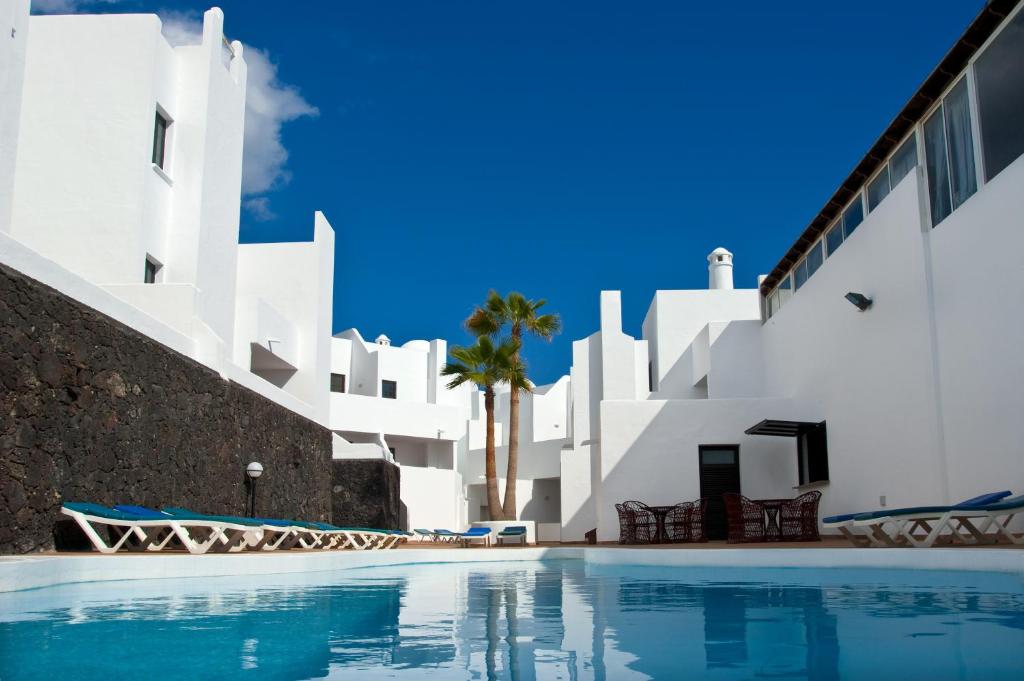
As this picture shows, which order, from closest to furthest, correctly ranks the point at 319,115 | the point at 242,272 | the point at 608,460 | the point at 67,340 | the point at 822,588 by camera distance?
the point at 822,588, the point at 67,340, the point at 608,460, the point at 242,272, the point at 319,115

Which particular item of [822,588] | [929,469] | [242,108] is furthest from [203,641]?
[242,108]

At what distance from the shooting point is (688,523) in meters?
16.5

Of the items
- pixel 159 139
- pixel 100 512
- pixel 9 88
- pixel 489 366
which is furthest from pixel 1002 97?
pixel 489 366

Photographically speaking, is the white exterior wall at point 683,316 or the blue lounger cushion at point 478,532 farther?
the white exterior wall at point 683,316

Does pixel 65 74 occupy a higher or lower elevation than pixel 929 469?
higher

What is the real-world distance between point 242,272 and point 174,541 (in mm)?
10404

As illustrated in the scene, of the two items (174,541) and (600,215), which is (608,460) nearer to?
(174,541)

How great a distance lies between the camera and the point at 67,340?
10.7 metres

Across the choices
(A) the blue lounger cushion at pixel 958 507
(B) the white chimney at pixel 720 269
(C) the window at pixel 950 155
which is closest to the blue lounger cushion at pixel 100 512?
(A) the blue lounger cushion at pixel 958 507

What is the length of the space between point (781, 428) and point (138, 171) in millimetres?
12949

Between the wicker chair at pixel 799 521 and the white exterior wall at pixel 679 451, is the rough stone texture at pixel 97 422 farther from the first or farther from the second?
the wicker chair at pixel 799 521

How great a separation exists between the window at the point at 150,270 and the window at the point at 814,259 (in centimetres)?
1313

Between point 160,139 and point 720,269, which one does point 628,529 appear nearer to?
point 160,139

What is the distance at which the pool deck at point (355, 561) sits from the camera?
7.63 m
